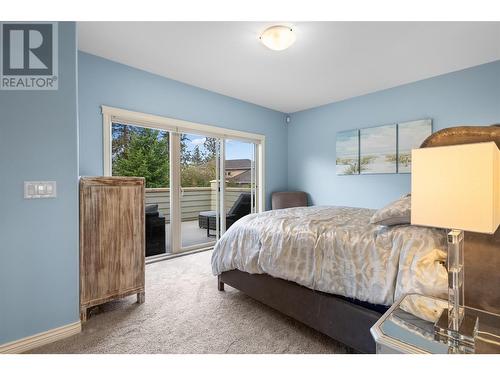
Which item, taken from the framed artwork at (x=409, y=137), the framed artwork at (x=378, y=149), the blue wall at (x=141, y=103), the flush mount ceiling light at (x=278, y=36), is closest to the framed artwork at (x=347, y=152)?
the framed artwork at (x=378, y=149)

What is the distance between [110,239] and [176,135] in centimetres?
194

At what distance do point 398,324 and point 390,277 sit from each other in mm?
362

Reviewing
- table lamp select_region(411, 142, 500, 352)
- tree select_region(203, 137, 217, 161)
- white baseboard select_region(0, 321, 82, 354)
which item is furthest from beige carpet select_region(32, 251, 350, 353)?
tree select_region(203, 137, 217, 161)

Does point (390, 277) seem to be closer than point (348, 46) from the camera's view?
Yes

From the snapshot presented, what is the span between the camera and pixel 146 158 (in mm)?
3477

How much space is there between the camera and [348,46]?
2.57m

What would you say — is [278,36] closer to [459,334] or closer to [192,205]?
[459,334]

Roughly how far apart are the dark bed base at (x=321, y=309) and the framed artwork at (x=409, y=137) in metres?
2.72

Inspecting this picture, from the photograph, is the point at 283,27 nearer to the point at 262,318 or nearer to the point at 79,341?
the point at 262,318

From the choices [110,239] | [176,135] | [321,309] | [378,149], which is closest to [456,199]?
[321,309]

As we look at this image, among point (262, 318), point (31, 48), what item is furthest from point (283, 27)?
point (262, 318)

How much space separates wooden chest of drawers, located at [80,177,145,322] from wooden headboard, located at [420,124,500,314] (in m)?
2.28

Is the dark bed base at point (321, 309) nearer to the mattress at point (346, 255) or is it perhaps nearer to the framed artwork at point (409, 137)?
the mattress at point (346, 255)

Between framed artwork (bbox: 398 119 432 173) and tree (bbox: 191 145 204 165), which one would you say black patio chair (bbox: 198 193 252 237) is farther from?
framed artwork (bbox: 398 119 432 173)
